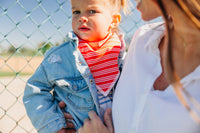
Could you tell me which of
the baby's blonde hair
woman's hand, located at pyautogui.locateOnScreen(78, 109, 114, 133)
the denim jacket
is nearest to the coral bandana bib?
the denim jacket

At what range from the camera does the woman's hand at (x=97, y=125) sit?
1.17 m

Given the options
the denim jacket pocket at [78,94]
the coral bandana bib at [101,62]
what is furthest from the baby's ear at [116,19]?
the denim jacket pocket at [78,94]

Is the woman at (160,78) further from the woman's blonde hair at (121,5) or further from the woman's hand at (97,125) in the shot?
the woman's blonde hair at (121,5)

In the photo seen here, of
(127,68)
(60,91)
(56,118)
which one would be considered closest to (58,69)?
(60,91)

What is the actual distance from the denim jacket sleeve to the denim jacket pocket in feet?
0.35

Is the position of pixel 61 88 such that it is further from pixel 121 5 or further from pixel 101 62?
pixel 121 5

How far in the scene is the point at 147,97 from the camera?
3.37ft

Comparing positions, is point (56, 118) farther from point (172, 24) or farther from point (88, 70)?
point (172, 24)

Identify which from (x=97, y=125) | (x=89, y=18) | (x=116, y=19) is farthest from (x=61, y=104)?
(x=116, y=19)

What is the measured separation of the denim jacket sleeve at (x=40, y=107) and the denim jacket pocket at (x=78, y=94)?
0.35 feet

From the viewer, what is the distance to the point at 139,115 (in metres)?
1.01

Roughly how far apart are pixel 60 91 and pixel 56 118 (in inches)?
6.8

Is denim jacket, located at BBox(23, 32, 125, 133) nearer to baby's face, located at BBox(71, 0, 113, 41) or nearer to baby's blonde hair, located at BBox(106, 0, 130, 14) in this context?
baby's face, located at BBox(71, 0, 113, 41)

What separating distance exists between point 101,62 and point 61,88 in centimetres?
31
